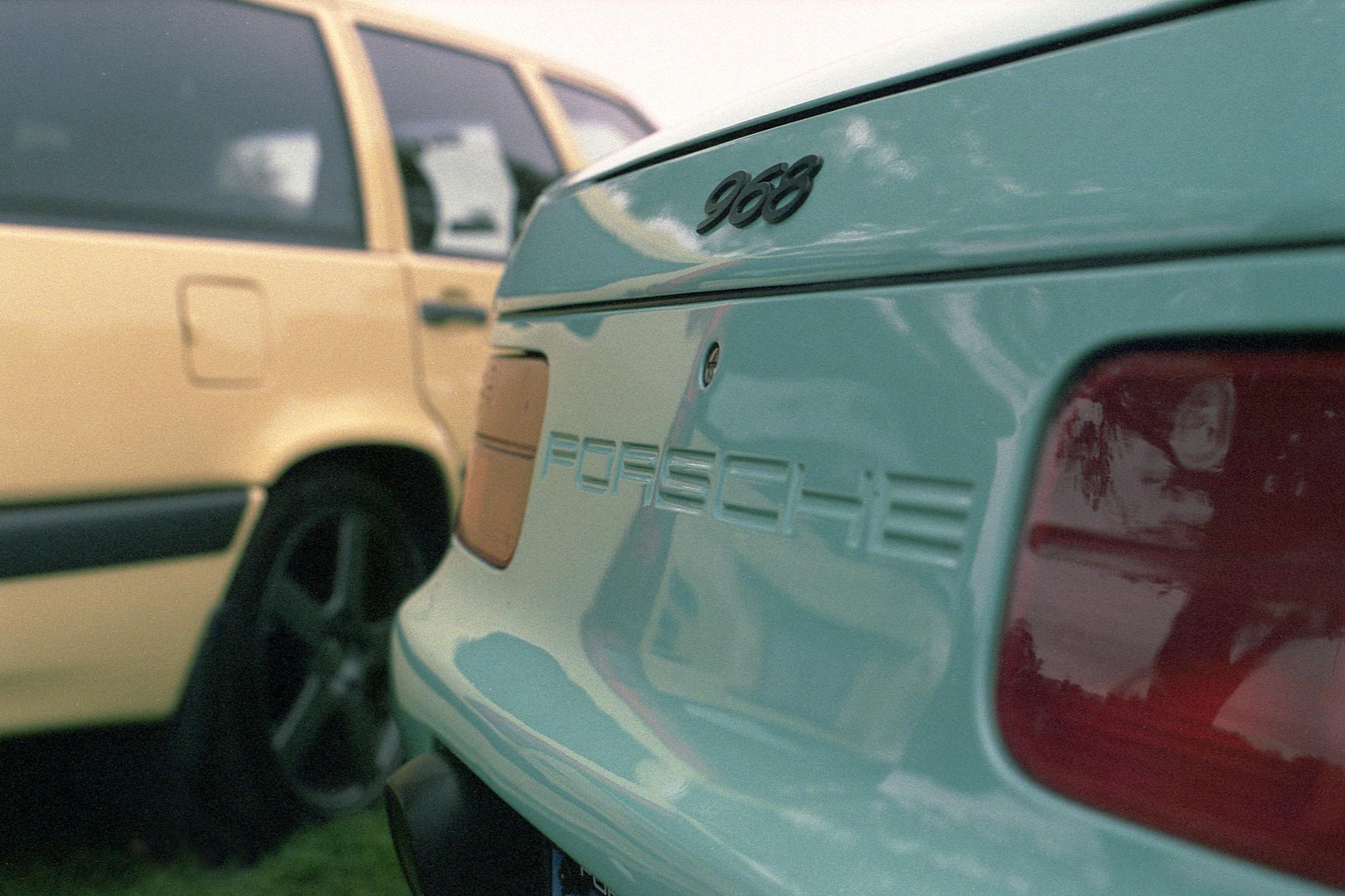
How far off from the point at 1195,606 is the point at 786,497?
33 cm

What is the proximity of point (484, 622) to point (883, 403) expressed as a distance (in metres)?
0.68

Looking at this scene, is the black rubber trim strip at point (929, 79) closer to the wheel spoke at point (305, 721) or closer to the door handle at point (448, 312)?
the door handle at point (448, 312)

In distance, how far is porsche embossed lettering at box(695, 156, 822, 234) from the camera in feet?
3.23

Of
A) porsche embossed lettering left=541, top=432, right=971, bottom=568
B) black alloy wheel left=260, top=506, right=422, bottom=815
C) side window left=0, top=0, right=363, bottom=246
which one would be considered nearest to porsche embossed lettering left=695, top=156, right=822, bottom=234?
porsche embossed lettering left=541, top=432, right=971, bottom=568

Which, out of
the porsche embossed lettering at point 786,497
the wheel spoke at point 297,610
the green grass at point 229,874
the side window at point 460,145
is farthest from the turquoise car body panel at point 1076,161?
the side window at point 460,145

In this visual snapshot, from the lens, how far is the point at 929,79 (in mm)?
911

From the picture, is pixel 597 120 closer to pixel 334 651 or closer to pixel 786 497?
pixel 334 651

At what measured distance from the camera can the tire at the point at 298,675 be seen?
2.25 metres

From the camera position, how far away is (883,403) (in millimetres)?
853

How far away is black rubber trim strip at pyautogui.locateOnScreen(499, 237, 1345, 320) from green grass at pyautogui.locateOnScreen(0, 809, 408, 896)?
1568 millimetres

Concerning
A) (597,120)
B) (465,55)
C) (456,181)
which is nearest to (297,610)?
(456,181)

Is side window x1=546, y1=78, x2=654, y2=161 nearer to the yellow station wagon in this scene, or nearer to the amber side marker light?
the yellow station wagon

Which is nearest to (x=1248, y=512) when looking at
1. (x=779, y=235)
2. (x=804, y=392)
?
(x=804, y=392)

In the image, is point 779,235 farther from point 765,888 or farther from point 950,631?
point 765,888
